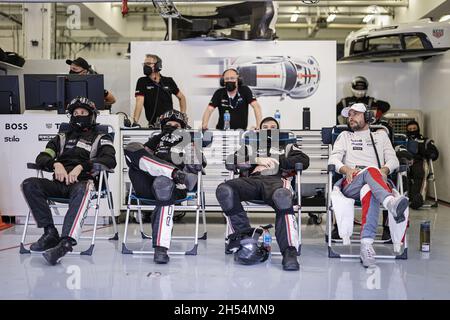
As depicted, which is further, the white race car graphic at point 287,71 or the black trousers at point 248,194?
the white race car graphic at point 287,71

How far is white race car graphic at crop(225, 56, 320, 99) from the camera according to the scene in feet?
25.8

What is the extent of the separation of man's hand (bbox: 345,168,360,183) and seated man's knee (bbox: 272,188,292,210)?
580mm

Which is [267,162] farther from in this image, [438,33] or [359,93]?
[438,33]

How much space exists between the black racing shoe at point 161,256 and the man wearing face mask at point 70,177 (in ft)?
Answer: 2.03

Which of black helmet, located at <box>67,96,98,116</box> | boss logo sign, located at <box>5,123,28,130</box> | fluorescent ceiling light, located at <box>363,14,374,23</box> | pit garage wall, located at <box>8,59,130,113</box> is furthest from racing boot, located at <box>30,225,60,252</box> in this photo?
fluorescent ceiling light, located at <box>363,14,374,23</box>

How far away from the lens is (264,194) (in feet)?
13.9

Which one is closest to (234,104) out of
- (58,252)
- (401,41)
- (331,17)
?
(58,252)

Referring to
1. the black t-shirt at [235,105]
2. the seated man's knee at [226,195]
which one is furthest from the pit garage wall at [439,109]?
the seated man's knee at [226,195]

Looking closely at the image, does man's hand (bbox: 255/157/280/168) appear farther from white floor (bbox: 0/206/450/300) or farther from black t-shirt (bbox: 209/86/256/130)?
black t-shirt (bbox: 209/86/256/130)

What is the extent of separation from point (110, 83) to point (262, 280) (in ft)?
20.2

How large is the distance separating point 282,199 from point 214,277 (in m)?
0.75

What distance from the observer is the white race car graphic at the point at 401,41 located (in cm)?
877

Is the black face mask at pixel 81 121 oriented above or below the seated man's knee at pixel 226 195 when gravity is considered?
above

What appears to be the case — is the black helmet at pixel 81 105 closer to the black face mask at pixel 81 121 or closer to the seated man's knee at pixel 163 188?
the black face mask at pixel 81 121
